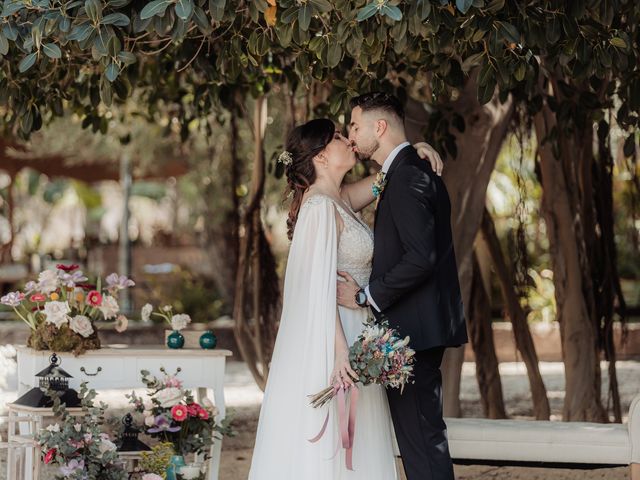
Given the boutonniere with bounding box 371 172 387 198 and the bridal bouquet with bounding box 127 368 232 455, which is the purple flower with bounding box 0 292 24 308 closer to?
the bridal bouquet with bounding box 127 368 232 455

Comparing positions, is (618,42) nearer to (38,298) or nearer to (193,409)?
(193,409)

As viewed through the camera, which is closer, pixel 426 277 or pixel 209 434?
pixel 426 277

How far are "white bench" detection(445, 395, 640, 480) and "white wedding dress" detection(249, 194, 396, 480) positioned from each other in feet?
2.39

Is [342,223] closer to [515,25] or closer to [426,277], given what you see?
[426,277]

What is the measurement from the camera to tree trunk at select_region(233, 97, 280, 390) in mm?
8086

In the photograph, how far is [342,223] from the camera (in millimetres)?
4684

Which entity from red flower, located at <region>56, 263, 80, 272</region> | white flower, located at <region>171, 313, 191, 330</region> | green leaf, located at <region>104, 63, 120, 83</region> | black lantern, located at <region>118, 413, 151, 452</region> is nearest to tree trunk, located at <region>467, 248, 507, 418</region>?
white flower, located at <region>171, 313, 191, 330</region>

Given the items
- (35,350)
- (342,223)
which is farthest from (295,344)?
(35,350)

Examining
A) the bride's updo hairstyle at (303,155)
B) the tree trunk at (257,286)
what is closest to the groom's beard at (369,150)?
the bride's updo hairstyle at (303,155)

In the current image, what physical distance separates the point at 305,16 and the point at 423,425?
1.70 m

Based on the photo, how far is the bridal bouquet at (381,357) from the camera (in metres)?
4.18

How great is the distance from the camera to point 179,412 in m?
5.05

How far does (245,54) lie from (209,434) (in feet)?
6.32

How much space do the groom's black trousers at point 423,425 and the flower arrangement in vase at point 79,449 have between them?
4.46ft
